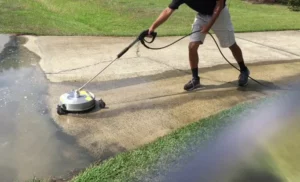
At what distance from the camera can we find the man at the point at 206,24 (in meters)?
4.62

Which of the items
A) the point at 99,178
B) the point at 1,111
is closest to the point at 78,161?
the point at 99,178

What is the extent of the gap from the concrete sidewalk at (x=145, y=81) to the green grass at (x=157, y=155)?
15 centimetres

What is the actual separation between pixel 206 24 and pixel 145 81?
1009mm

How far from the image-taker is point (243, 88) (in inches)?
197

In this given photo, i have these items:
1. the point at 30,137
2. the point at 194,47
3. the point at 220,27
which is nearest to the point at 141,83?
the point at 194,47

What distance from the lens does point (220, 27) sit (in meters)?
4.90

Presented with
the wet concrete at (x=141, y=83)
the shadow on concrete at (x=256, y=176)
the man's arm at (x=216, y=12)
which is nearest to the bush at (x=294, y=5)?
the wet concrete at (x=141, y=83)

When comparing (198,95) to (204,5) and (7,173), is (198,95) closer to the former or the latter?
(204,5)

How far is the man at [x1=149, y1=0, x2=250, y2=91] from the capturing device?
4621 mm

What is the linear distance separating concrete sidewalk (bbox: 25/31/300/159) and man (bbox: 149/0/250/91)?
0.18m

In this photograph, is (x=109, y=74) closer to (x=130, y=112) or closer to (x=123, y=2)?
(x=130, y=112)

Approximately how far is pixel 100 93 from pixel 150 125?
1.02 meters

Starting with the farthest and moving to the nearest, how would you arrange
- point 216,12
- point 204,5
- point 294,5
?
point 294,5
point 204,5
point 216,12

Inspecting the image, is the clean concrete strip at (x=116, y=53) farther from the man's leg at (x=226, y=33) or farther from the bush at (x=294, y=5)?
the bush at (x=294, y=5)
